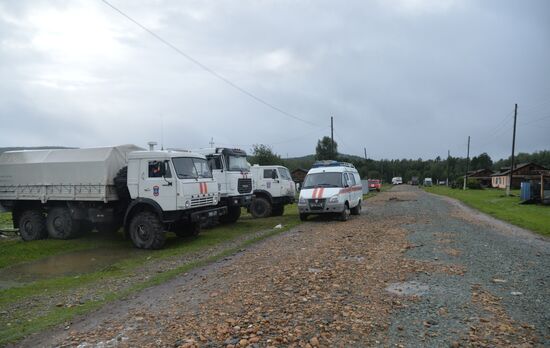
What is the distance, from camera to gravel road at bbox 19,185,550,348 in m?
4.57

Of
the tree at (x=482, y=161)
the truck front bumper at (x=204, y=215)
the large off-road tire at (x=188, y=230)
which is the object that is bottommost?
the large off-road tire at (x=188, y=230)

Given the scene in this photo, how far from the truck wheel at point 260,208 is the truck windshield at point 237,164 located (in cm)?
262

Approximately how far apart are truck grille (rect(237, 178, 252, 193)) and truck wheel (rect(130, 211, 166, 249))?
5421mm

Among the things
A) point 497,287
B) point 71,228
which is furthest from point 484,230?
point 71,228

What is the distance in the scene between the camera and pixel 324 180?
17.4 m

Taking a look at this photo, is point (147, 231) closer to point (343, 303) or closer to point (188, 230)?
point (188, 230)

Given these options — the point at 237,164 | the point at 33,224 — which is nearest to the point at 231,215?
the point at 237,164

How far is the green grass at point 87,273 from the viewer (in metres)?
5.78

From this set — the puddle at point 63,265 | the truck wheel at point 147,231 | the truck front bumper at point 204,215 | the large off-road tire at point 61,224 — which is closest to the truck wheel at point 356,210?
the truck front bumper at point 204,215

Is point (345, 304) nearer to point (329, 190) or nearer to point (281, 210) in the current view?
point (329, 190)

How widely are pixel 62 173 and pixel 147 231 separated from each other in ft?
13.6

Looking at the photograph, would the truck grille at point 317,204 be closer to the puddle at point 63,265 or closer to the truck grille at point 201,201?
the truck grille at point 201,201

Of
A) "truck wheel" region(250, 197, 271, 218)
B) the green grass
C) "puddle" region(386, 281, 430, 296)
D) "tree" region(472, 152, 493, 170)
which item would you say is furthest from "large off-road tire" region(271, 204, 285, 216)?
"tree" region(472, 152, 493, 170)

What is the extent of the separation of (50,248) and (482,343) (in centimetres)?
1295
